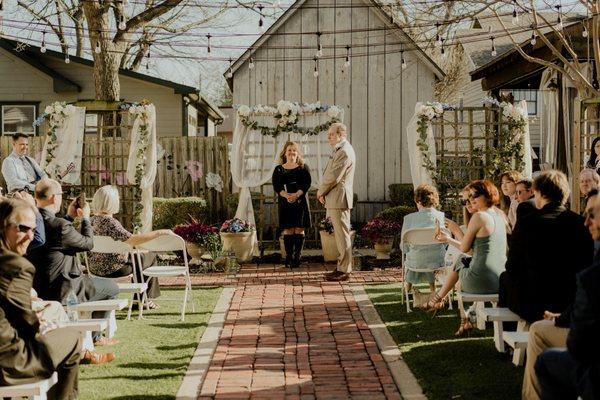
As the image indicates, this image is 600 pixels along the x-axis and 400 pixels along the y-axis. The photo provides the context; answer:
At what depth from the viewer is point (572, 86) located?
17.8 meters

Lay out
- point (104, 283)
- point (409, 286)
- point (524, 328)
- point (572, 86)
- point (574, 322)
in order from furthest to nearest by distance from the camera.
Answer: point (572, 86) → point (409, 286) → point (104, 283) → point (524, 328) → point (574, 322)

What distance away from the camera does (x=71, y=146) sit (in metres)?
14.5

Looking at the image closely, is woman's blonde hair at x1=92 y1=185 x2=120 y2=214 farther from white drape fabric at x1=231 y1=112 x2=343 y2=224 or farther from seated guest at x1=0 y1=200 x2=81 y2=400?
white drape fabric at x1=231 y1=112 x2=343 y2=224

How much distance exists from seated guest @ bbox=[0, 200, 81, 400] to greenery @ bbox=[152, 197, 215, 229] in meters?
11.2

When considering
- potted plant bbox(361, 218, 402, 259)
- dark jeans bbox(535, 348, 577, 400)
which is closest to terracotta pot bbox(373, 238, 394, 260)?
potted plant bbox(361, 218, 402, 259)

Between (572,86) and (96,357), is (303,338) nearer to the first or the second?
(96,357)

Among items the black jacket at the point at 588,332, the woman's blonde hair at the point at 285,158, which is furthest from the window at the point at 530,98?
the black jacket at the point at 588,332

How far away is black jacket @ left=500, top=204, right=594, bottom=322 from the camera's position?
20.0 ft

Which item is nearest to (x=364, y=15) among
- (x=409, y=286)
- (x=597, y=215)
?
(x=409, y=286)

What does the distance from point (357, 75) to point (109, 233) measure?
10843 millimetres

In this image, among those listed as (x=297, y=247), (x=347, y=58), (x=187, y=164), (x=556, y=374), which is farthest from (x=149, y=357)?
(x=187, y=164)

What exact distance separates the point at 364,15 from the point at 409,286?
1030 centimetres

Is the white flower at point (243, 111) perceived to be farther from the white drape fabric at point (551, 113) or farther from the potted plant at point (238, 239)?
the white drape fabric at point (551, 113)

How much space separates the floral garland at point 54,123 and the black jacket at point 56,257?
7.75 m
